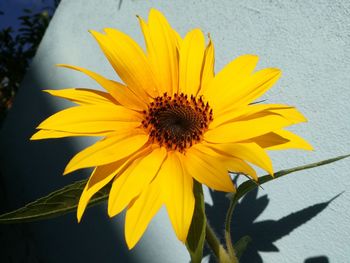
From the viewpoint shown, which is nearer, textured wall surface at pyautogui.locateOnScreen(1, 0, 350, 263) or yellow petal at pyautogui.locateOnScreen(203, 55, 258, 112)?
yellow petal at pyautogui.locateOnScreen(203, 55, 258, 112)

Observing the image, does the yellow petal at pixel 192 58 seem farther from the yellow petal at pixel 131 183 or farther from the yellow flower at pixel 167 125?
the yellow petal at pixel 131 183

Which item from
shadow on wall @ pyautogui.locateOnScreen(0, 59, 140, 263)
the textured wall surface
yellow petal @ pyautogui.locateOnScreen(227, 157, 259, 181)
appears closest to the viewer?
yellow petal @ pyautogui.locateOnScreen(227, 157, 259, 181)

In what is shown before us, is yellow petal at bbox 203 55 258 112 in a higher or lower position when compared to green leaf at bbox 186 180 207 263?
higher

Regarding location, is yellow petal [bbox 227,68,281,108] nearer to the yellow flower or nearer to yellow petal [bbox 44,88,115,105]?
the yellow flower

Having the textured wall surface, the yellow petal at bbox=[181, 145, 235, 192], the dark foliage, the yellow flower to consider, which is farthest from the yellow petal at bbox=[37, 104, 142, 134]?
the dark foliage

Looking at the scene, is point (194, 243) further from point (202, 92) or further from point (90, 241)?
point (90, 241)

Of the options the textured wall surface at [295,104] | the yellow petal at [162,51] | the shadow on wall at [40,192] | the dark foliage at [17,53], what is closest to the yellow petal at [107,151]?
the yellow petal at [162,51]
